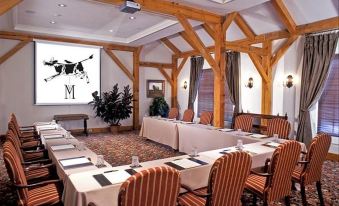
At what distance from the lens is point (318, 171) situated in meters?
3.00

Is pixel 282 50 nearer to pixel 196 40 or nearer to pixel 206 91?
pixel 196 40

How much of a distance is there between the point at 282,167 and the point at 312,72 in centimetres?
416

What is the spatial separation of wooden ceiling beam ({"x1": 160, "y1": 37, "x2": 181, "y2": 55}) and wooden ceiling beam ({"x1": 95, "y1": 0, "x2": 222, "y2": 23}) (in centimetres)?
433

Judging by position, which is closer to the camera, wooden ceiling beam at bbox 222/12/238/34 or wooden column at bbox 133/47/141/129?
wooden ceiling beam at bbox 222/12/238/34

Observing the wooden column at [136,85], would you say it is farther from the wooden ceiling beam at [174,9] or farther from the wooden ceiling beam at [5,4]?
the wooden ceiling beam at [5,4]

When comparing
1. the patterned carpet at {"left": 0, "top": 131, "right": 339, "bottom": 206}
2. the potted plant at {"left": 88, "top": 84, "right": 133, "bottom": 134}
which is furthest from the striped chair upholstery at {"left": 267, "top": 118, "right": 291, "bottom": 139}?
the potted plant at {"left": 88, "top": 84, "right": 133, "bottom": 134}

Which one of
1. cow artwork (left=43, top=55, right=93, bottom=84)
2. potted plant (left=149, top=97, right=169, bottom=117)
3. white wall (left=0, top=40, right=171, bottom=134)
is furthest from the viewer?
potted plant (left=149, top=97, right=169, bottom=117)

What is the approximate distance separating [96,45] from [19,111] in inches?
126

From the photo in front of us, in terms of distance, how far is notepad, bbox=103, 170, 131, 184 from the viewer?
206 cm

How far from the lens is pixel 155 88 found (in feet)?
32.9

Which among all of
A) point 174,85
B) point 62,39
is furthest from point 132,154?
point 174,85

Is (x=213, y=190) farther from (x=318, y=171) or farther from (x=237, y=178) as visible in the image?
(x=318, y=171)

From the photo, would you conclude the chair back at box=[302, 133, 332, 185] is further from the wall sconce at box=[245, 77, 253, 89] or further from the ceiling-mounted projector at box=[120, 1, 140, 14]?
the wall sconce at box=[245, 77, 253, 89]

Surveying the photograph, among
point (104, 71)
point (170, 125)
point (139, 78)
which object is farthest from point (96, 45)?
point (170, 125)
